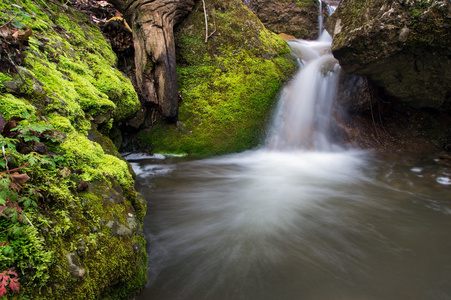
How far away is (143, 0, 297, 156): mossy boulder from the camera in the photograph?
5734 mm

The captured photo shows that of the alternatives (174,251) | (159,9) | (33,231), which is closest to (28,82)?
(33,231)

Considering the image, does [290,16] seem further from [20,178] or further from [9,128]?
[20,178]

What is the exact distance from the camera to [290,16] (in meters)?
11.2

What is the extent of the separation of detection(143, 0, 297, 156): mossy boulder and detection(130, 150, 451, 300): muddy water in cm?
Result: 63

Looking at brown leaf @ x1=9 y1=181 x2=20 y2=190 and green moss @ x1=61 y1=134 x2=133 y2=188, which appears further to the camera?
green moss @ x1=61 y1=134 x2=133 y2=188

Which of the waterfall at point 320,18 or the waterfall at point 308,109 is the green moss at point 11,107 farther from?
the waterfall at point 320,18

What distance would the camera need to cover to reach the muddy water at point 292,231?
85.0 inches

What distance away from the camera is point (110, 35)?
6.04 metres

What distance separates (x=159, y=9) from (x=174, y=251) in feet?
18.4

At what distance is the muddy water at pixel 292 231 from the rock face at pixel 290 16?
27.1ft

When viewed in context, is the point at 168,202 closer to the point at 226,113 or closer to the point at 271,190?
the point at 271,190

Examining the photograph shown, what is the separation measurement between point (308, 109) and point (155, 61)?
13.9 feet

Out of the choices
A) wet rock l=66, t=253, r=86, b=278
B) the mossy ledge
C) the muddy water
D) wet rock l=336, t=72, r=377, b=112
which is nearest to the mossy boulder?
the muddy water

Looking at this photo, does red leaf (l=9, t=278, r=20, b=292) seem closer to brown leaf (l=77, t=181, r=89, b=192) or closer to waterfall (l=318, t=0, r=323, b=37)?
brown leaf (l=77, t=181, r=89, b=192)
